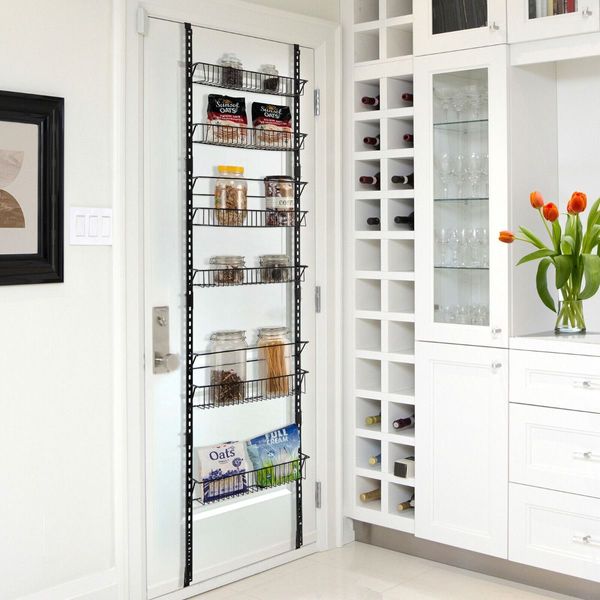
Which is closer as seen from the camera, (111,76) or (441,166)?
(111,76)

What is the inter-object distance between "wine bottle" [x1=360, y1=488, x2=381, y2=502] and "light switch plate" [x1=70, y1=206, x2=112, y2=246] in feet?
5.14

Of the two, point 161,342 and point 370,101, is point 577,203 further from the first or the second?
point 161,342

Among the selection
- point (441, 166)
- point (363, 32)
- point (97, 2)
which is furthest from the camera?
point (363, 32)

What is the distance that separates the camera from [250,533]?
3424 millimetres

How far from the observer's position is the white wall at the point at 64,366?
2666 millimetres

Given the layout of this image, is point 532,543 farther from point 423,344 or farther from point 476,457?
point 423,344

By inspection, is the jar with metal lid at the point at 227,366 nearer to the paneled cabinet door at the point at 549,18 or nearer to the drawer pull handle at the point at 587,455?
the drawer pull handle at the point at 587,455

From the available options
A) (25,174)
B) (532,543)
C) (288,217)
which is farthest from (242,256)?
(532,543)

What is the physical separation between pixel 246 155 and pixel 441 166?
0.75 meters

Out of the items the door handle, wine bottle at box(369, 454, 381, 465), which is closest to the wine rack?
wine bottle at box(369, 454, 381, 465)

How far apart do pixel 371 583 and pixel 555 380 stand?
105cm

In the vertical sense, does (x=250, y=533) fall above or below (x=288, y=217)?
below

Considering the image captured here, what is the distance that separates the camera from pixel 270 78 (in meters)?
3.38

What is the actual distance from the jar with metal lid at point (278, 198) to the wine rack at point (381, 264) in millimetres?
362
